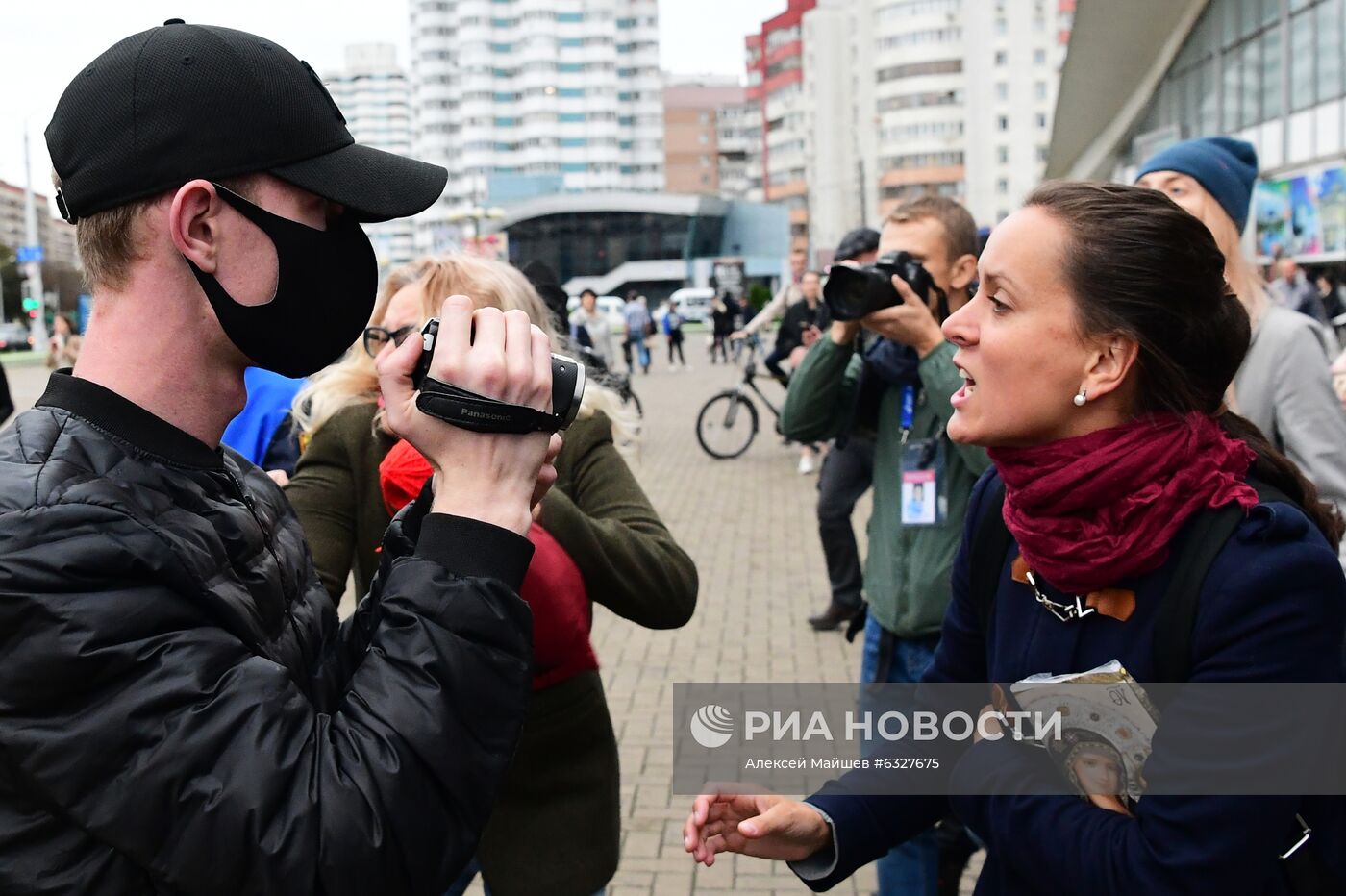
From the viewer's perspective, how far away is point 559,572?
2.01m

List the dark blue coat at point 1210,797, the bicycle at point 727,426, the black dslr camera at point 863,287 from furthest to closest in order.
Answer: the bicycle at point 727,426 → the black dslr camera at point 863,287 → the dark blue coat at point 1210,797

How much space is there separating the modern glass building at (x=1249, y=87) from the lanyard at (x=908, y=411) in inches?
608

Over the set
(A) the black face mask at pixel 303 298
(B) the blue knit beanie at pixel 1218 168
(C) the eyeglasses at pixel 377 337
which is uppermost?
(B) the blue knit beanie at pixel 1218 168

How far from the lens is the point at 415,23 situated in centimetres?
11956

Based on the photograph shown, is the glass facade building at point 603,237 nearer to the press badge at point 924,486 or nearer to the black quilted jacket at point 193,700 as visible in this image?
the press badge at point 924,486

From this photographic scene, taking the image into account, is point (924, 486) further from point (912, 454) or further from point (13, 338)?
point (13, 338)

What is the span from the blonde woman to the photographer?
0.93m

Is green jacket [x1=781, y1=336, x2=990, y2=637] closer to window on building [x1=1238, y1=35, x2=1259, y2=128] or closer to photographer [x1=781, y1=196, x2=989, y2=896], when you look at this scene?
photographer [x1=781, y1=196, x2=989, y2=896]

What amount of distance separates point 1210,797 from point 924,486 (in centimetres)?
182

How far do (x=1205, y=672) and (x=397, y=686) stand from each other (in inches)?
38.5

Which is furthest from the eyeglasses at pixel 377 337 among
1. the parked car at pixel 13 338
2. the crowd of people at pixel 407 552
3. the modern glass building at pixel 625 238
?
the modern glass building at pixel 625 238

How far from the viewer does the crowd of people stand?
1142 mm

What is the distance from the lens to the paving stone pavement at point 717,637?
400 cm

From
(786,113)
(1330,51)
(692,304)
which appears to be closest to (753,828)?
(1330,51)
